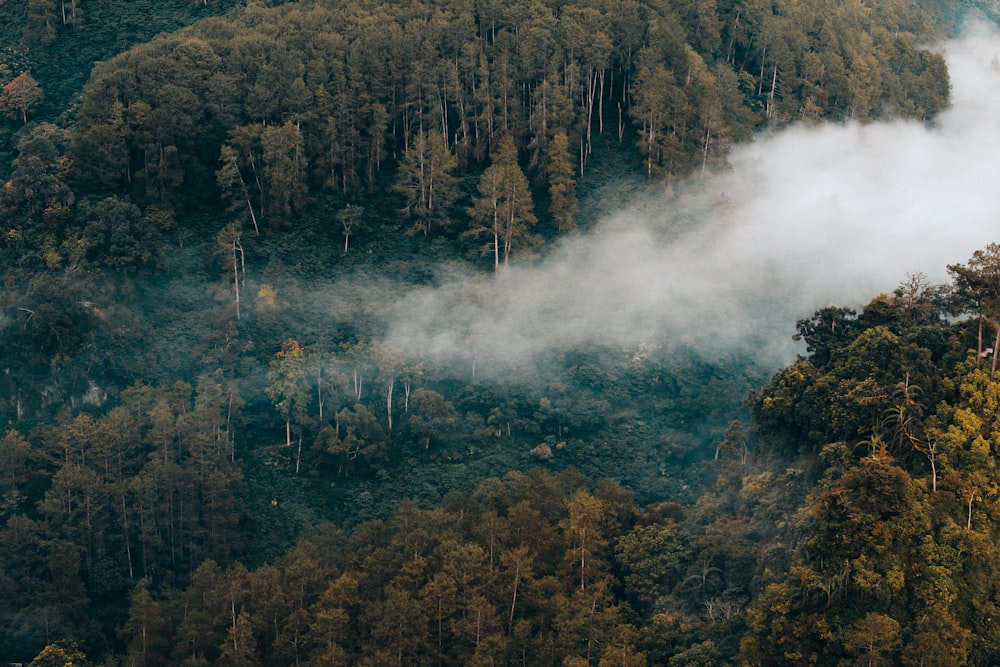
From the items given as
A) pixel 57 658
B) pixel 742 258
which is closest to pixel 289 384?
pixel 57 658

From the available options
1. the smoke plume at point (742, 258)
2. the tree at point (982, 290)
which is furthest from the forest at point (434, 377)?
the smoke plume at point (742, 258)

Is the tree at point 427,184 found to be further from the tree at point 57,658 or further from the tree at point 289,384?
the tree at point 57,658

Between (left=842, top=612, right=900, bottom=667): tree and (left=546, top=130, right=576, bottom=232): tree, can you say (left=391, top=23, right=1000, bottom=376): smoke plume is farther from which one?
(left=842, top=612, right=900, bottom=667): tree

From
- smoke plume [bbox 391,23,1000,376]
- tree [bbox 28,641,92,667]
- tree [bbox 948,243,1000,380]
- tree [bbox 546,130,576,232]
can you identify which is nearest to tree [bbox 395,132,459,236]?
smoke plume [bbox 391,23,1000,376]

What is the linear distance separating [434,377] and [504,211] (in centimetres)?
1215

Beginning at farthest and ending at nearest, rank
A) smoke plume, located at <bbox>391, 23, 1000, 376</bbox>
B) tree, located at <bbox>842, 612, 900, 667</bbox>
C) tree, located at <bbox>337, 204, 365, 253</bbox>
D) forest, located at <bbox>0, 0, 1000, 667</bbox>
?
tree, located at <bbox>337, 204, 365, 253</bbox>, smoke plume, located at <bbox>391, 23, 1000, 376</bbox>, forest, located at <bbox>0, 0, 1000, 667</bbox>, tree, located at <bbox>842, 612, 900, 667</bbox>

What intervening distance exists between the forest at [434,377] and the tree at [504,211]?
211mm

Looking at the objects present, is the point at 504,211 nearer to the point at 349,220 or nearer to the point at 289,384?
the point at 349,220

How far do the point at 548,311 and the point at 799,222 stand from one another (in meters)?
20.2

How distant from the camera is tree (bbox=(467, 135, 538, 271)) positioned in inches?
3639

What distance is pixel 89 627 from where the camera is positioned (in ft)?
246

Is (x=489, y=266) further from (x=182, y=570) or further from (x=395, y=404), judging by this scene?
(x=182, y=570)

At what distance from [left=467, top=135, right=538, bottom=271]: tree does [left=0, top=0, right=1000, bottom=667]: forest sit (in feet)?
0.69

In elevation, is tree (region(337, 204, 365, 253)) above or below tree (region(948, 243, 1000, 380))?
below
